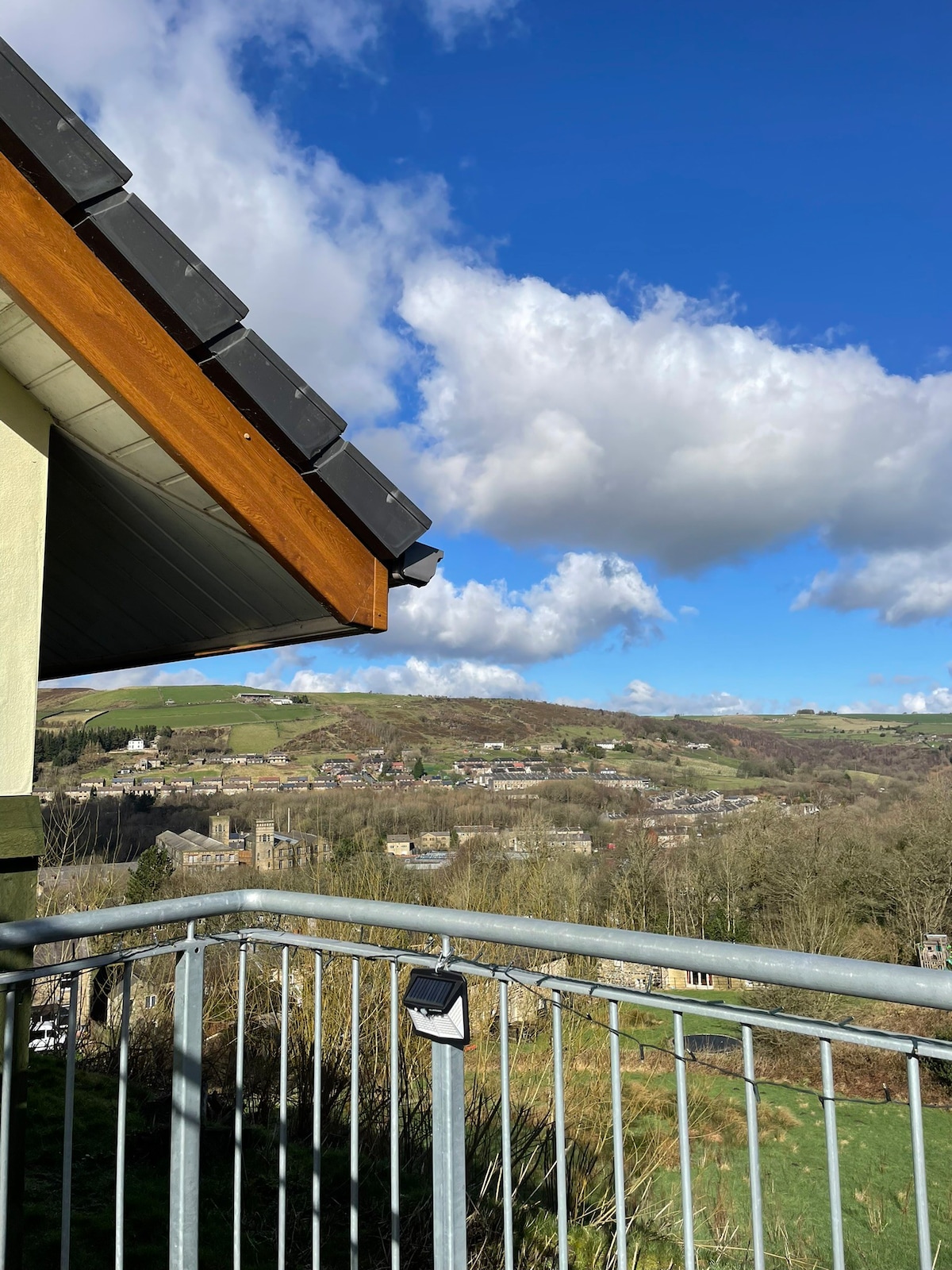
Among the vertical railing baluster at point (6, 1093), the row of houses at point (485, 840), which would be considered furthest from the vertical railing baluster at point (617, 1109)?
the row of houses at point (485, 840)

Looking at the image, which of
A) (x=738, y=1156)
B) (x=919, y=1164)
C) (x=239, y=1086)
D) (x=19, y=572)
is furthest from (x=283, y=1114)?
(x=738, y=1156)

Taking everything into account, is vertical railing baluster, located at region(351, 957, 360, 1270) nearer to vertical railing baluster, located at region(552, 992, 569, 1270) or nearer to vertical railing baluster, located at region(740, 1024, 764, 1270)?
vertical railing baluster, located at region(552, 992, 569, 1270)

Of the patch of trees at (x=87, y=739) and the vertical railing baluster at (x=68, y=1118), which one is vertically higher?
the patch of trees at (x=87, y=739)

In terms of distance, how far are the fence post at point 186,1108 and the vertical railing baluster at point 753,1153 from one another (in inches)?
52.2

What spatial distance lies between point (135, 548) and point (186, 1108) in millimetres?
1998

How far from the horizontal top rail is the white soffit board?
112 cm

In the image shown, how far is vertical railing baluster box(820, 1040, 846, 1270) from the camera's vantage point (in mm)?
1415

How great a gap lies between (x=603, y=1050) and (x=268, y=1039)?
2.86 meters

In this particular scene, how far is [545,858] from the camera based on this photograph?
17.3 metres

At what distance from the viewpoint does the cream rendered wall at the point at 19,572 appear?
2574 mm

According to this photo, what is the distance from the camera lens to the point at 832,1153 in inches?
57.1

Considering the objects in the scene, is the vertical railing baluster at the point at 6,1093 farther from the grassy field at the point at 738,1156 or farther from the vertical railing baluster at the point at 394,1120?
the grassy field at the point at 738,1156

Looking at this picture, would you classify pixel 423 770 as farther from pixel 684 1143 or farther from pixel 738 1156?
pixel 684 1143

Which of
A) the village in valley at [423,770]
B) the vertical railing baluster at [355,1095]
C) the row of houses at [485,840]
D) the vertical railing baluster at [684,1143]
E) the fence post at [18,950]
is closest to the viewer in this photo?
the vertical railing baluster at [684,1143]
